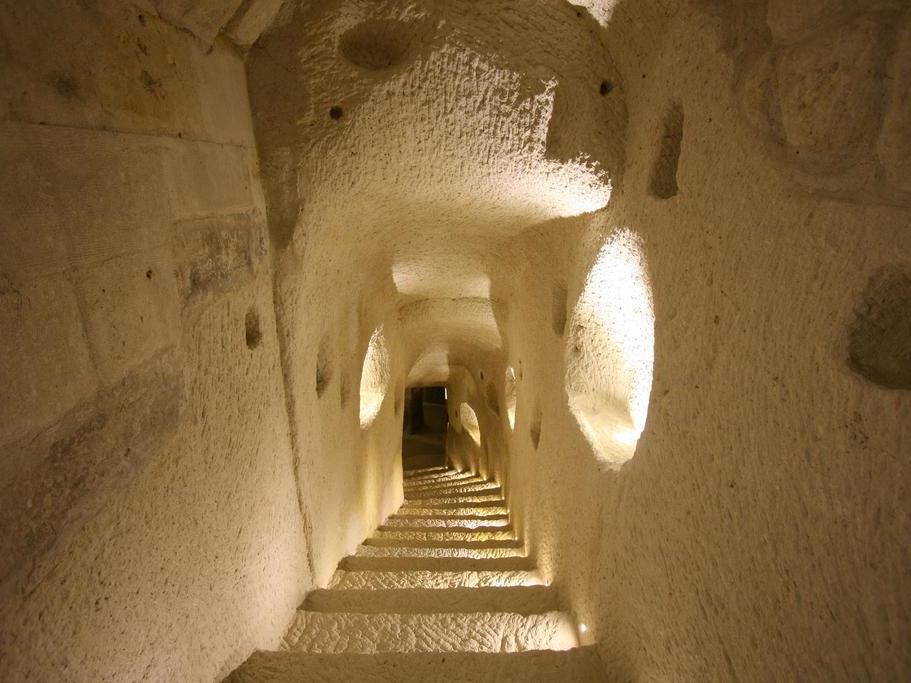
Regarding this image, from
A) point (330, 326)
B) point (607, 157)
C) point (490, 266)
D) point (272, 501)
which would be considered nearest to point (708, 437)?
point (607, 157)

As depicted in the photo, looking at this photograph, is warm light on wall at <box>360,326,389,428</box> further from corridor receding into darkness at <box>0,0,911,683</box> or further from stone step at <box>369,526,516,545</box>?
corridor receding into darkness at <box>0,0,911,683</box>

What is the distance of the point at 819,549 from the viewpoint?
Answer: 41.4 inches

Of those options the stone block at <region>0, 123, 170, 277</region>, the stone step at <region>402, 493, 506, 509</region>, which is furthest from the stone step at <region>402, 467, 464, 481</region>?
the stone block at <region>0, 123, 170, 277</region>

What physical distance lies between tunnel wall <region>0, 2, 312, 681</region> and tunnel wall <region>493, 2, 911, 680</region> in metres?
1.33

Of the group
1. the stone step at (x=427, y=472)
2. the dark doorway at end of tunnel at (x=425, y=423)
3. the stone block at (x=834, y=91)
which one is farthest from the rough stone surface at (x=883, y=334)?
the dark doorway at end of tunnel at (x=425, y=423)

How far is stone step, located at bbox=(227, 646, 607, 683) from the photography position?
2000 mm

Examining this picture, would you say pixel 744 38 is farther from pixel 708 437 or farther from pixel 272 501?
pixel 272 501

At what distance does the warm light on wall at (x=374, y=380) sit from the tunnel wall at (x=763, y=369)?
3.15 meters

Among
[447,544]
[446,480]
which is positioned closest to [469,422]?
[446,480]

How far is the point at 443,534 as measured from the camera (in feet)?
17.8

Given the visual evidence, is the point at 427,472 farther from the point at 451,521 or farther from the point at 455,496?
the point at 451,521

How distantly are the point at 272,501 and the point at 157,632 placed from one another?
85 cm

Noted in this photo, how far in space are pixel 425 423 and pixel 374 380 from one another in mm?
8870

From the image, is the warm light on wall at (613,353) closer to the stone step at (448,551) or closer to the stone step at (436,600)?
the stone step at (436,600)
